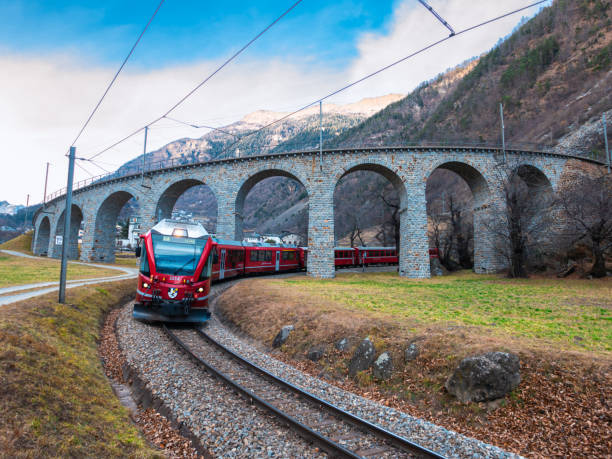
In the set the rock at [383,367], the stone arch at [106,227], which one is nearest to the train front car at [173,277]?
the rock at [383,367]

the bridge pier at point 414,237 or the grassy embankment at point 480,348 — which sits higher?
the bridge pier at point 414,237

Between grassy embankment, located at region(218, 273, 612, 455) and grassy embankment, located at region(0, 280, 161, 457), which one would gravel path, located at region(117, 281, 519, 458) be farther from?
grassy embankment, located at region(0, 280, 161, 457)

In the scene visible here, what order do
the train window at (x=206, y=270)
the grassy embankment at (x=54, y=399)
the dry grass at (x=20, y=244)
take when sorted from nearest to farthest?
the grassy embankment at (x=54, y=399) → the train window at (x=206, y=270) → the dry grass at (x=20, y=244)

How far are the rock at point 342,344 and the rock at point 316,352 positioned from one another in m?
0.42

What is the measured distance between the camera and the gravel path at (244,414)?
188 inches

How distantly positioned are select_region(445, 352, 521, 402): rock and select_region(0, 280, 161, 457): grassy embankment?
5045mm

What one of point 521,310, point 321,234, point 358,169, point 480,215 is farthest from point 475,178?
point 521,310

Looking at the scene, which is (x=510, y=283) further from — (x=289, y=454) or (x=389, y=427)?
(x=289, y=454)

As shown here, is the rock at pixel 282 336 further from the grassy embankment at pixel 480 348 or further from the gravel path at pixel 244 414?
the gravel path at pixel 244 414

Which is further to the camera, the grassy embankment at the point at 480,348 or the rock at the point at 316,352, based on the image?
the rock at the point at 316,352

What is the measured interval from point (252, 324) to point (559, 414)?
900 cm

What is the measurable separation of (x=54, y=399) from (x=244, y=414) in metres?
2.77

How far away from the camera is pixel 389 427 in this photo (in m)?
5.46

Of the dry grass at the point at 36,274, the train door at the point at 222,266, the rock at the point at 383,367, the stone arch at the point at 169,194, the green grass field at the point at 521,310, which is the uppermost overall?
the stone arch at the point at 169,194
